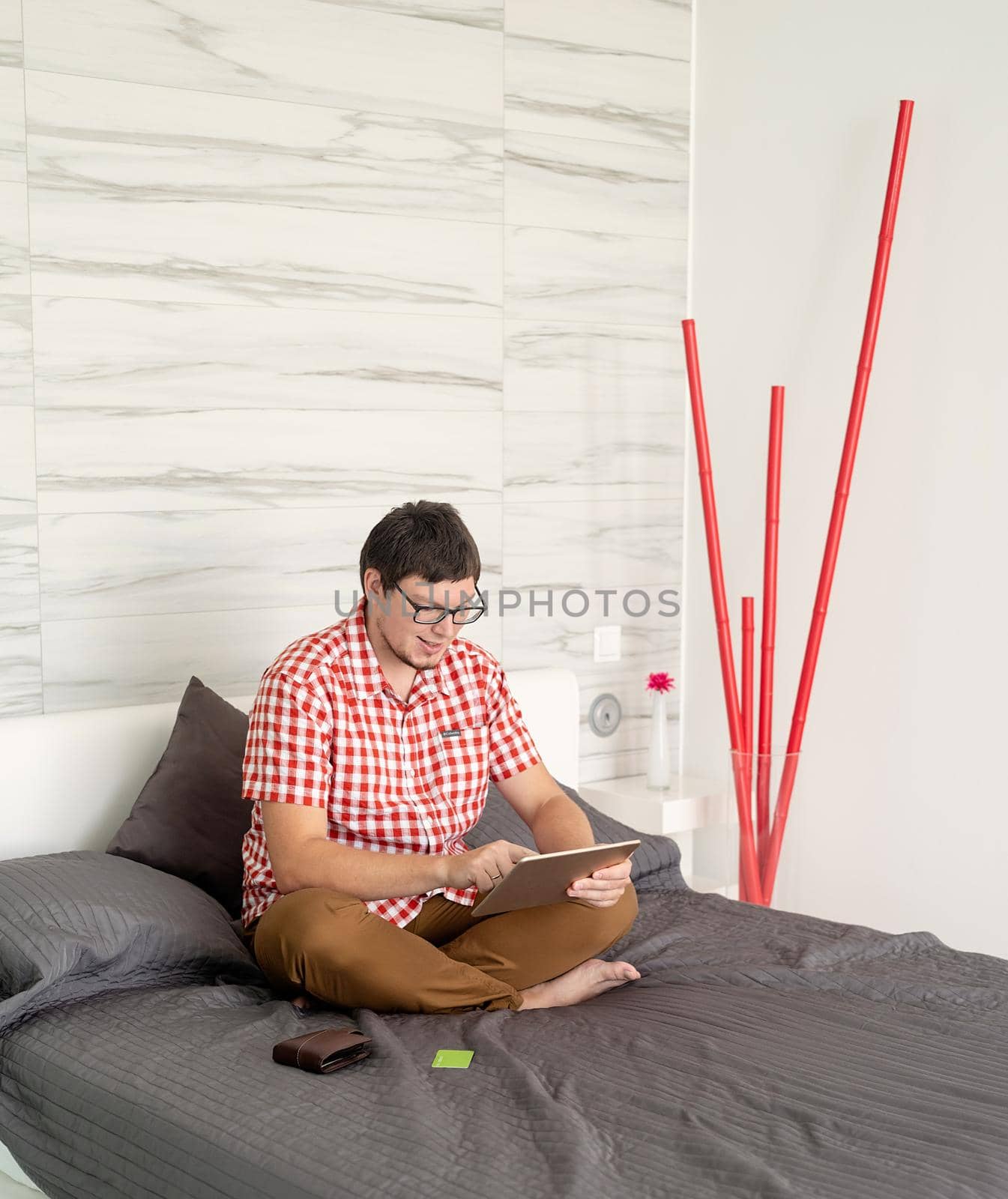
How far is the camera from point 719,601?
11.1 feet

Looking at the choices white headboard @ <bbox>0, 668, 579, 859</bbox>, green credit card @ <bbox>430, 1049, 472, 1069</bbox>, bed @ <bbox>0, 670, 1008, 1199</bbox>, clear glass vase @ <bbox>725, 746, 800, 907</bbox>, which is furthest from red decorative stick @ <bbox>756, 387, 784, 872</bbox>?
green credit card @ <bbox>430, 1049, 472, 1069</bbox>

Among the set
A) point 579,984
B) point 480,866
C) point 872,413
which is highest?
point 872,413

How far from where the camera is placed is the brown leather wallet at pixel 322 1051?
182cm

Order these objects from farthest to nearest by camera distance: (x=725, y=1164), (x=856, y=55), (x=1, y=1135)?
(x=856, y=55), (x=1, y=1135), (x=725, y=1164)

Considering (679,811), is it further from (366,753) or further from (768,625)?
(366,753)

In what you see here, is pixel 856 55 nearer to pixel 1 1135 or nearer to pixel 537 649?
pixel 537 649

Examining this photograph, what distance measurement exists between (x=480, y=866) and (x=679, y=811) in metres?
1.41

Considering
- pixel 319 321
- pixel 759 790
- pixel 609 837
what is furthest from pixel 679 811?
pixel 319 321

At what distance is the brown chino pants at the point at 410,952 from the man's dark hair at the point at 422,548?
0.54 metres

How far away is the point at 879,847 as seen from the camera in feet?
10.9

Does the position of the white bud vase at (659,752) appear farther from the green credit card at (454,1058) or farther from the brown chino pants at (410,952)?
the green credit card at (454,1058)

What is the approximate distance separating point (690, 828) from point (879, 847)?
485 millimetres

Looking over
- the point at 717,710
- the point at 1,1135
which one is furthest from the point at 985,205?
the point at 1,1135

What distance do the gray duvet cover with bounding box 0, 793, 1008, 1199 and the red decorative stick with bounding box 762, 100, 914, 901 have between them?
2.59ft
